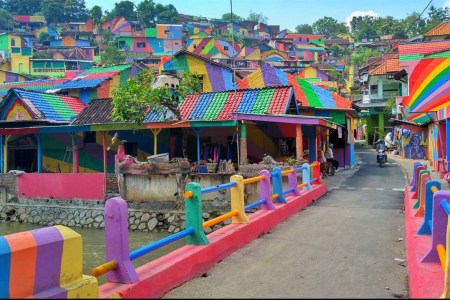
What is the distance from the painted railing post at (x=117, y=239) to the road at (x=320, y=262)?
24.4 inches

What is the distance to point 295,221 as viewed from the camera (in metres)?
9.81

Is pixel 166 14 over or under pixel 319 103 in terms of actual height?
over

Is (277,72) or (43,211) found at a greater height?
(277,72)

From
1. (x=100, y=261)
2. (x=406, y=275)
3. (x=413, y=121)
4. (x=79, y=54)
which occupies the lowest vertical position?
(x=100, y=261)

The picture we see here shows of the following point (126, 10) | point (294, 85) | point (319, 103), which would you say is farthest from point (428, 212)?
point (126, 10)

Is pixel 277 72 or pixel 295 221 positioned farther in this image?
pixel 277 72

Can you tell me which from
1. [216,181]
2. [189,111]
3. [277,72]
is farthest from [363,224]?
[277,72]

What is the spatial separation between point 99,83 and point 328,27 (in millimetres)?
101529

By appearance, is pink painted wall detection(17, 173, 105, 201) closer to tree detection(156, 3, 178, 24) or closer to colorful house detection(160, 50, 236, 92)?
colorful house detection(160, 50, 236, 92)

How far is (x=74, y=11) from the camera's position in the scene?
100688mm

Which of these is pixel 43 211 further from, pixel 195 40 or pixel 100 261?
pixel 195 40

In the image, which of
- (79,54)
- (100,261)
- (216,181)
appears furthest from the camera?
(79,54)

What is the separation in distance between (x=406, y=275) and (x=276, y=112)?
42.4 ft

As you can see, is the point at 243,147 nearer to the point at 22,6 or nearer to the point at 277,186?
the point at 277,186
